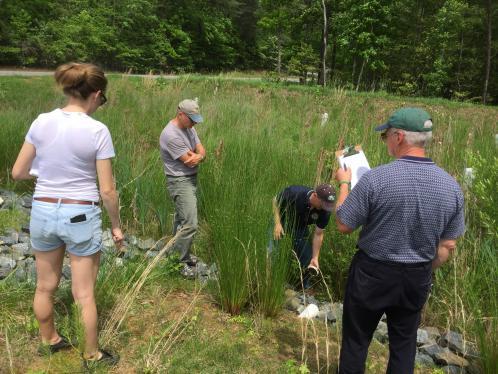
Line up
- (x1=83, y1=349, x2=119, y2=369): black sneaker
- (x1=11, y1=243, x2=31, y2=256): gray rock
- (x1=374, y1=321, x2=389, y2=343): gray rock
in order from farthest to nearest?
(x1=11, y1=243, x2=31, y2=256): gray rock → (x1=374, y1=321, x2=389, y2=343): gray rock → (x1=83, y1=349, x2=119, y2=369): black sneaker

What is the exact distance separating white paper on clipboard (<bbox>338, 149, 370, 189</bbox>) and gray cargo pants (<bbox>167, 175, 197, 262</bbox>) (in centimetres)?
197

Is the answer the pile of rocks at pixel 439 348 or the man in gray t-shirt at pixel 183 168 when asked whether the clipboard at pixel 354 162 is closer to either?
the pile of rocks at pixel 439 348

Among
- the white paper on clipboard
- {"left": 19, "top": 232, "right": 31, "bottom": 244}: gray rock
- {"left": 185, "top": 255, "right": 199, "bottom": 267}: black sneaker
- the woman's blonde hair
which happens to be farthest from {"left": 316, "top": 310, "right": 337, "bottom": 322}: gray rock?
{"left": 19, "top": 232, "right": 31, "bottom": 244}: gray rock

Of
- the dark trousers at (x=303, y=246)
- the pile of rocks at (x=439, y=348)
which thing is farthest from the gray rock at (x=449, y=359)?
the dark trousers at (x=303, y=246)

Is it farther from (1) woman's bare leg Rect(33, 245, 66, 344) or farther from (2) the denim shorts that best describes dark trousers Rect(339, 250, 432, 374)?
(1) woman's bare leg Rect(33, 245, 66, 344)

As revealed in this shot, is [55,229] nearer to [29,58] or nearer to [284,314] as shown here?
[284,314]

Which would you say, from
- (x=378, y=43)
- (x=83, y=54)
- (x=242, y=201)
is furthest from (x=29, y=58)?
(x=242, y=201)

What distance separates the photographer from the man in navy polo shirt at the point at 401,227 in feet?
6.73

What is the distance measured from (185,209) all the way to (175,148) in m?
0.56

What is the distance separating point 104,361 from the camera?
97.7 inches

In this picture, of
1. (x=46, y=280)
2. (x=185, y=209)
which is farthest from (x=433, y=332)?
(x=46, y=280)

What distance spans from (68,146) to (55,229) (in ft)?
1.33

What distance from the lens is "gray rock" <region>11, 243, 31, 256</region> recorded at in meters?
3.97

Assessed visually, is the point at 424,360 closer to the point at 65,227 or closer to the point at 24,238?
the point at 65,227
